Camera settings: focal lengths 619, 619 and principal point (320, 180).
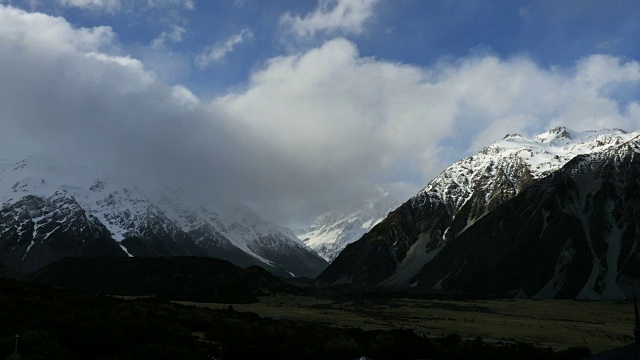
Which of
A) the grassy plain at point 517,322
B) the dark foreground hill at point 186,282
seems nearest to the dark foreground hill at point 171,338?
the grassy plain at point 517,322

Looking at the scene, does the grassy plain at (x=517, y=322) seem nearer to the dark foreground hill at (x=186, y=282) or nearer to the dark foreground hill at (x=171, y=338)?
the dark foreground hill at (x=171, y=338)

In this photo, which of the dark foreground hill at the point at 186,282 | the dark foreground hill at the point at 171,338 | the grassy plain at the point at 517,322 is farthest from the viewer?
the dark foreground hill at the point at 186,282

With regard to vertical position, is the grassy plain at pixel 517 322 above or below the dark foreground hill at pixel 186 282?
below

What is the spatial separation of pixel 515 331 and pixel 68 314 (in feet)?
187

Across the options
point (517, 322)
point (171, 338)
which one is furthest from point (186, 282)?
point (171, 338)

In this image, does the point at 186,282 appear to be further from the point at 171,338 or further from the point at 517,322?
the point at 171,338

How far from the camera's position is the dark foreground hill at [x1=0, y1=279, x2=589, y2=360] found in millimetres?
40306

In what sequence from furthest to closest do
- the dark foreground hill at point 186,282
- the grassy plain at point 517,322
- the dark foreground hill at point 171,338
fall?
the dark foreground hill at point 186,282, the grassy plain at point 517,322, the dark foreground hill at point 171,338

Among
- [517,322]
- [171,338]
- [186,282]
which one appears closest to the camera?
[171,338]

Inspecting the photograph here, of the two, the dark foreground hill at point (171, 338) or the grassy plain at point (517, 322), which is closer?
the dark foreground hill at point (171, 338)

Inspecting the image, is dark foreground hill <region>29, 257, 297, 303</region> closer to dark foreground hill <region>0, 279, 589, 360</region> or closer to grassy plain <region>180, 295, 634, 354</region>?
grassy plain <region>180, 295, 634, 354</region>

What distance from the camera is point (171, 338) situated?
4656cm

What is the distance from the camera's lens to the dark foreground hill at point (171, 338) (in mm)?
40306

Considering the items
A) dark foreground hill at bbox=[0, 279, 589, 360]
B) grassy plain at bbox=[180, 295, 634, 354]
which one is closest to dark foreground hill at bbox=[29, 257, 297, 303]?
grassy plain at bbox=[180, 295, 634, 354]
